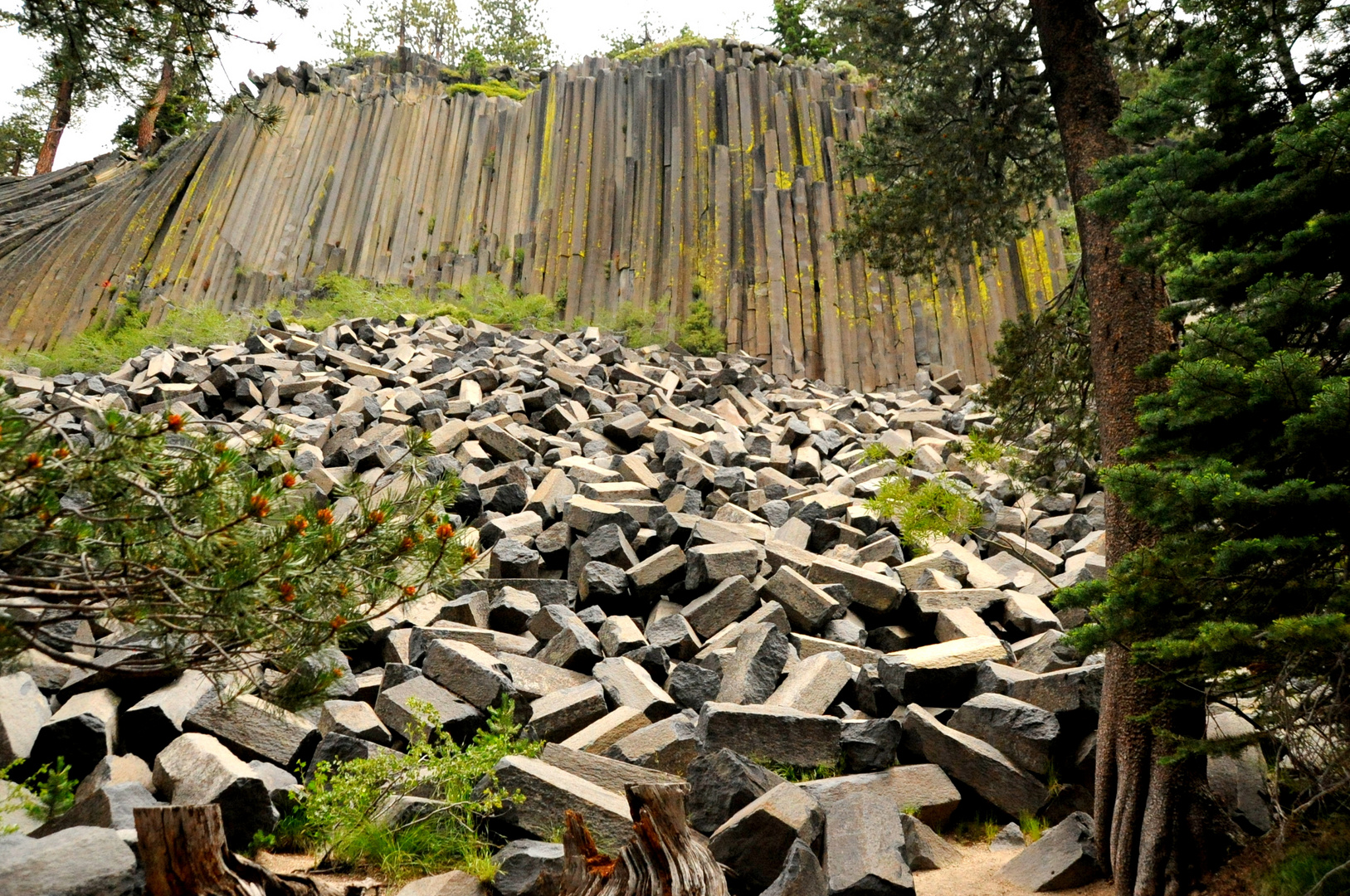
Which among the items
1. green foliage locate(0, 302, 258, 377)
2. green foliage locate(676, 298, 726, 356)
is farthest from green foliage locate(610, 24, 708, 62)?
green foliage locate(0, 302, 258, 377)

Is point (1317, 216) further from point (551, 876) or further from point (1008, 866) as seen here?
point (551, 876)

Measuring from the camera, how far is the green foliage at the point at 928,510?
6.05 m

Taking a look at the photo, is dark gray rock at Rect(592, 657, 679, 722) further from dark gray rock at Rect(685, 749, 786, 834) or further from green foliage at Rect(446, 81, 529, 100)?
green foliage at Rect(446, 81, 529, 100)

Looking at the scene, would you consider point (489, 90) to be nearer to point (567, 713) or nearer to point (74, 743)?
point (567, 713)

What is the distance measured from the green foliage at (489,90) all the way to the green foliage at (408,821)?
14.4m

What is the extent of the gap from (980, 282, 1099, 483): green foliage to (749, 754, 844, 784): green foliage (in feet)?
6.53

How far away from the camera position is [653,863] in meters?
2.42

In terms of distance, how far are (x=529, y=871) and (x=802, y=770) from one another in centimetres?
132

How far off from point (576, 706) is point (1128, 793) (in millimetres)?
2023

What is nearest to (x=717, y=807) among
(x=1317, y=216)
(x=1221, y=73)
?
(x=1317, y=216)

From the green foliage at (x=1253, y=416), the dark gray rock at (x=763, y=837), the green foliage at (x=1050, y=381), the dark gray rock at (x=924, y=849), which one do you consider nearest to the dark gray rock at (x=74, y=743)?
the dark gray rock at (x=763, y=837)

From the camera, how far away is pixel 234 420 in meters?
8.20

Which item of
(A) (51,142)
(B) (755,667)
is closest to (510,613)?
(B) (755,667)

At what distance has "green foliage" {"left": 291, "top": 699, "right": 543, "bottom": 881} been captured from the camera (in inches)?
120
